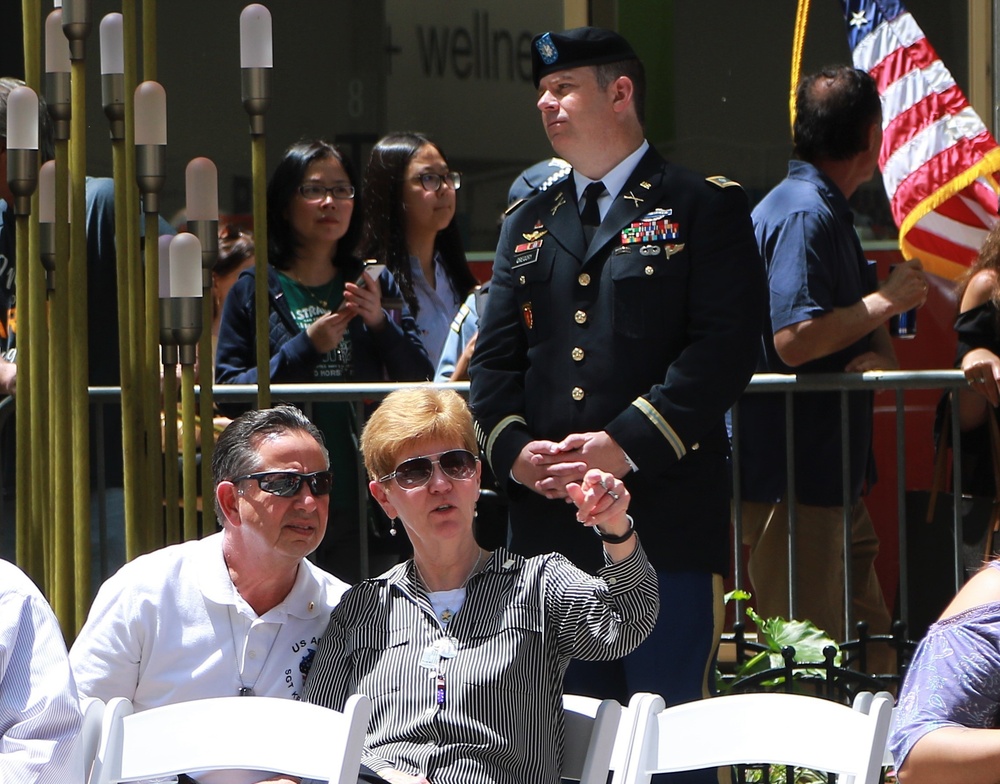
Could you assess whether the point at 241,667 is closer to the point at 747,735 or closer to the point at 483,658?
the point at 483,658

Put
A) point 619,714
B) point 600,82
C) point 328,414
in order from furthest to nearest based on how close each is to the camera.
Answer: point 328,414 < point 600,82 < point 619,714

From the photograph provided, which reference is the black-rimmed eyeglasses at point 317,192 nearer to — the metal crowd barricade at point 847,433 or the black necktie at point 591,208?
the black necktie at point 591,208

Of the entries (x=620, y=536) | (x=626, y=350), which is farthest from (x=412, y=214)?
(x=620, y=536)

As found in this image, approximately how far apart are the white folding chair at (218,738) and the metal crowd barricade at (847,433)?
2.15 metres

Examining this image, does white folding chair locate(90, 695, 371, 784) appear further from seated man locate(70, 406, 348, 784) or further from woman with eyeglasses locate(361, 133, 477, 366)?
woman with eyeglasses locate(361, 133, 477, 366)

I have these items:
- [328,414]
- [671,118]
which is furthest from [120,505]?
[671,118]

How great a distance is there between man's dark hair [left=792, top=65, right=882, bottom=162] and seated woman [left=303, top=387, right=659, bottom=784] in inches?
79.6

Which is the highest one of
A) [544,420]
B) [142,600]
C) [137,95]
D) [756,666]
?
[137,95]

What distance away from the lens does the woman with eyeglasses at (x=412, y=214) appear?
17.0 ft

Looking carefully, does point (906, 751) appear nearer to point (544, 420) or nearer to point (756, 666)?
point (544, 420)

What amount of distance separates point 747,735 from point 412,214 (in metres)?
2.75

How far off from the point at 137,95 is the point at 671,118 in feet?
11.0

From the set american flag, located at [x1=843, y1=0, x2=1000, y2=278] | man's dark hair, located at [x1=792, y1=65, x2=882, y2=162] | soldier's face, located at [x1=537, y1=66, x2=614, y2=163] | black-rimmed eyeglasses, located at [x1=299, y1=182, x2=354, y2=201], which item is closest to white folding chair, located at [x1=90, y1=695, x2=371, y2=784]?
soldier's face, located at [x1=537, y1=66, x2=614, y2=163]

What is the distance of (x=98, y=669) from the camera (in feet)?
10.3
